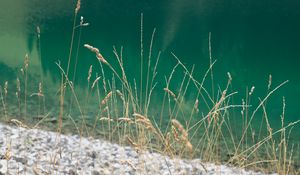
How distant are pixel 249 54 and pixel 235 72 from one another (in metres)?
6.59

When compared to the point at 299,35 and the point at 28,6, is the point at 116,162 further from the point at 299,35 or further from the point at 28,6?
the point at 28,6

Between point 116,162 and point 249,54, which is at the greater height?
point 116,162

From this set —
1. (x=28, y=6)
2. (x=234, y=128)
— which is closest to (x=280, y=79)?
(x=234, y=128)

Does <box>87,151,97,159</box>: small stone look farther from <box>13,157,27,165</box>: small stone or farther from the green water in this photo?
the green water

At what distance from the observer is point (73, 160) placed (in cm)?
668

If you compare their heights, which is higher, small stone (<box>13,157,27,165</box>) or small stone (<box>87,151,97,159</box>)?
small stone (<box>13,157,27,165</box>)

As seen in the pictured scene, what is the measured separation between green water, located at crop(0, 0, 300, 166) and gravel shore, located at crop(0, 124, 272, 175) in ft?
19.7

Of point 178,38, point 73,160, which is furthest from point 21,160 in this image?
point 178,38

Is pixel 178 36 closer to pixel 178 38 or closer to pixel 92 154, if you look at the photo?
pixel 178 38

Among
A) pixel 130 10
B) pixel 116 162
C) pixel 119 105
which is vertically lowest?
pixel 130 10

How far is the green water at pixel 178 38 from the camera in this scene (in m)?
19.1

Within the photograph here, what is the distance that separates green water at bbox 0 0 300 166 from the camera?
19.1 metres

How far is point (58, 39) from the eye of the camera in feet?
87.2

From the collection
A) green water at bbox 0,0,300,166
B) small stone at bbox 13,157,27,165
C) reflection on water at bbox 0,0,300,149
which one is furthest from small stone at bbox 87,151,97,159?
reflection on water at bbox 0,0,300,149
